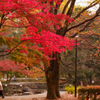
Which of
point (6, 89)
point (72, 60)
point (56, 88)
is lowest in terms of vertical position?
point (6, 89)

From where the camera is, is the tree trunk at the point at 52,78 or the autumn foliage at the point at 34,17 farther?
the tree trunk at the point at 52,78

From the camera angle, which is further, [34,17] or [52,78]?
[52,78]

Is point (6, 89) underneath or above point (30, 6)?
underneath

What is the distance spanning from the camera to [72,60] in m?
30.1

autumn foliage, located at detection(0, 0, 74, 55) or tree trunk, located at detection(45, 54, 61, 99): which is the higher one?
autumn foliage, located at detection(0, 0, 74, 55)

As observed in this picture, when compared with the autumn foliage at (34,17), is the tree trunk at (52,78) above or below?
below

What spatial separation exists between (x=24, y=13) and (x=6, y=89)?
21098 mm

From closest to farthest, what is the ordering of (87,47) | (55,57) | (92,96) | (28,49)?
(28,49), (92,96), (55,57), (87,47)

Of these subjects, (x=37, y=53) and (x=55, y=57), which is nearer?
(x=37, y=53)

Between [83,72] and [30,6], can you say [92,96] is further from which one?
[83,72]

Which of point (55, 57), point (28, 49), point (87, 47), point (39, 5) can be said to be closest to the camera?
point (39, 5)

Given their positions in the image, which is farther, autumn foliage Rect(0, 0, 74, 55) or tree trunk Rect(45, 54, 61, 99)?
tree trunk Rect(45, 54, 61, 99)

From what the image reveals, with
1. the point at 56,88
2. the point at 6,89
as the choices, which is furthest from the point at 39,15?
the point at 6,89

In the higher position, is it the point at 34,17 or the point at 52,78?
the point at 34,17
